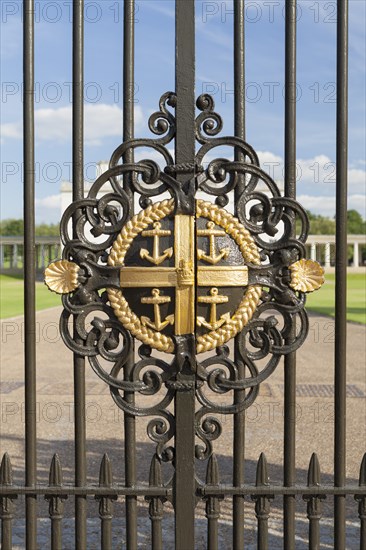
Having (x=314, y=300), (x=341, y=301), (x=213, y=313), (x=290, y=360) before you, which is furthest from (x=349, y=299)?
(x=213, y=313)

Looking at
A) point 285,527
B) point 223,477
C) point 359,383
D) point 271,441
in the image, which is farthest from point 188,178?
point 359,383

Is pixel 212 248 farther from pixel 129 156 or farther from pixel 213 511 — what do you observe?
pixel 213 511

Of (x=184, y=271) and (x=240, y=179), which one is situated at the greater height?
(x=240, y=179)

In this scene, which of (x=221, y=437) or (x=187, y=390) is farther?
(x=221, y=437)

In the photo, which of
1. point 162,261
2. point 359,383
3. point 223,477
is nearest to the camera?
point 162,261

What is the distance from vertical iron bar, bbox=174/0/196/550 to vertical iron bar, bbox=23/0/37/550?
0.80 metres

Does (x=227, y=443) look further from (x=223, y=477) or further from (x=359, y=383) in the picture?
(x=359, y=383)

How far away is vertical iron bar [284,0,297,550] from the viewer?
338cm

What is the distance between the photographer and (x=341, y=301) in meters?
3.42

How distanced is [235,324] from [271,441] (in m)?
4.30

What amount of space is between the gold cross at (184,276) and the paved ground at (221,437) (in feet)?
6.49

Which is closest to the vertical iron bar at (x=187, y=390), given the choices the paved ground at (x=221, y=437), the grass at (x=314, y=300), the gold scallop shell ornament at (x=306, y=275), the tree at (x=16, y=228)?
the gold scallop shell ornament at (x=306, y=275)

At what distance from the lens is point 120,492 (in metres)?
3.38

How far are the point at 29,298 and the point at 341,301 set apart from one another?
1.73 meters
